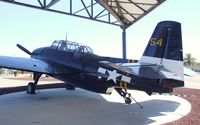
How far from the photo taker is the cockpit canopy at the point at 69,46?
14.1 m

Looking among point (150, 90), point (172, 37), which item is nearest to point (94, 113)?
point (150, 90)

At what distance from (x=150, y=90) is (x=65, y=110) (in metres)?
3.67

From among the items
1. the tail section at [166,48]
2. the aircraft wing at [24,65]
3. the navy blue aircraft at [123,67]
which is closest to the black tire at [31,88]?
the navy blue aircraft at [123,67]

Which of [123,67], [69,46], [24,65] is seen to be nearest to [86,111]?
[123,67]

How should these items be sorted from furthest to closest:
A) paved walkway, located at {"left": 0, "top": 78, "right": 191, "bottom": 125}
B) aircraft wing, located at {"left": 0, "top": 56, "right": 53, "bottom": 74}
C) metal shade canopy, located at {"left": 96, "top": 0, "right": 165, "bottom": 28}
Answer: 1. metal shade canopy, located at {"left": 96, "top": 0, "right": 165, "bottom": 28}
2. aircraft wing, located at {"left": 0, "top": 56, "right": 53, "bottom": 74}
3. paved walkway, located at {"left": 0, "top": 78, "right": 191, "bottom": 125}

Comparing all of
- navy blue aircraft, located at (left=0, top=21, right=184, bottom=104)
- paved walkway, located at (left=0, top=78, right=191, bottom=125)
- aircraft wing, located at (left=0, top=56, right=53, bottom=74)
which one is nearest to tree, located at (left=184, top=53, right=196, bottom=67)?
paved walkway, located at (left=0, top=78, right=191, bottom=125)

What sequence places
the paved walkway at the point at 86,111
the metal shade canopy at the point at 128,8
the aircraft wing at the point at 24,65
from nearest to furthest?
the paved walkway at the point at 86,111 → the aircraft wing at the point at 24,65 → the metal shade canopy at the point at 128,8

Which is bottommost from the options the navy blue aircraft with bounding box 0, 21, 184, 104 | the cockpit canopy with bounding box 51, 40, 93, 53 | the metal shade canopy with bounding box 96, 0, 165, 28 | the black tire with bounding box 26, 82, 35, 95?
the black tire with bounding box 26, 82, 35, 95

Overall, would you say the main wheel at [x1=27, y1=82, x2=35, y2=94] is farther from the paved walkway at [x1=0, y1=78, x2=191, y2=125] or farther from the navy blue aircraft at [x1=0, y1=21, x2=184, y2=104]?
the paved walkway at [x1=0, y1=78, x2=191, y2=125]

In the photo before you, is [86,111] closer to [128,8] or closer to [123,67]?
[123,67]

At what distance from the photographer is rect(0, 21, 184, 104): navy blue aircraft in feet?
32.1

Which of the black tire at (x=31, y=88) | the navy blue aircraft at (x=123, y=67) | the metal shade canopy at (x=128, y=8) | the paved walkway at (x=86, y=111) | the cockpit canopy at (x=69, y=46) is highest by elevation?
the metal shade canopy at (x=128, y=8)

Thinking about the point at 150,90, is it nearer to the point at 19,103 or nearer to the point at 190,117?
the point at 190,117

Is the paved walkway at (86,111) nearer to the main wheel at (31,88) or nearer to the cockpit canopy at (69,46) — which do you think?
the main wheel at (31,88)
